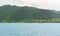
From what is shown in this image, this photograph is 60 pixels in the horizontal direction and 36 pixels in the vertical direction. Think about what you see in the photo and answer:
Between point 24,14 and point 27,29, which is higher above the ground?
point 24,14

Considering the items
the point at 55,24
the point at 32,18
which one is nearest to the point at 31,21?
the point at 32,18

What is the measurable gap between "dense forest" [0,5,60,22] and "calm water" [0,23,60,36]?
11cm

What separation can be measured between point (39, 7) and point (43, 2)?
4.3 inches

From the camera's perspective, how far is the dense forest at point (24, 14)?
1.88m

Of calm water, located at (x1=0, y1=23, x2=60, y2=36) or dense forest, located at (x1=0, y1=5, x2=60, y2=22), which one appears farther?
calm water, located at (x1=0, y1=23, x2=60, y2=36)

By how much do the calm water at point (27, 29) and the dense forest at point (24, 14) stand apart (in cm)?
Result: 11

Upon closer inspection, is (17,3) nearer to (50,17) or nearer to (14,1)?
(14,1)

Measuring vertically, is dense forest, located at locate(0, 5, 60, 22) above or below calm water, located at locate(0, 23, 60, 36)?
above

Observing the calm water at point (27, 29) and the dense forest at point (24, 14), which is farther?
the calm water at point (27, 29)

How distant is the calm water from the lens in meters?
2.00

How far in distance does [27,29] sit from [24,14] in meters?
0.29

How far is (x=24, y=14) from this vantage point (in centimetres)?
191

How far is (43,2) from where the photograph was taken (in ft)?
6.26

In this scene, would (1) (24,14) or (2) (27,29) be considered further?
(2) (27,29)
